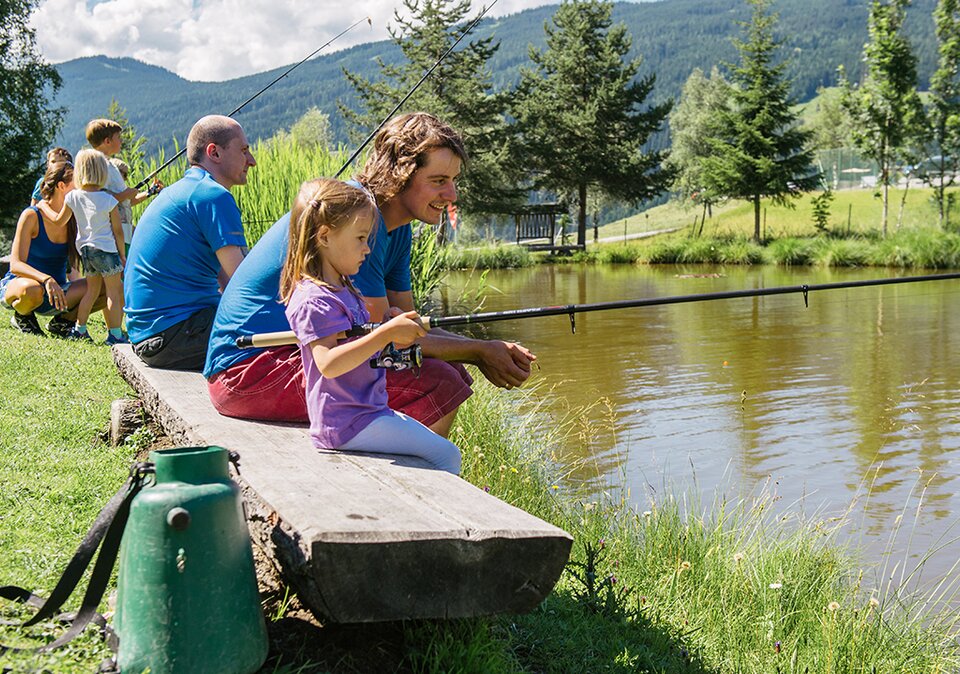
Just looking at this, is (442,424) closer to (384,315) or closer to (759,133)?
(384,315)

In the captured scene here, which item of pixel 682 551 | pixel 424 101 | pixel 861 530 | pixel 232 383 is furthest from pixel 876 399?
pixel 424 101

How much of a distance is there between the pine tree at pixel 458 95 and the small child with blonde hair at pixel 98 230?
30.4m

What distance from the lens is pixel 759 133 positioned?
35.3 meters

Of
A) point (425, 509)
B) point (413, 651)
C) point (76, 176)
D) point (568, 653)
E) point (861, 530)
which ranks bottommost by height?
point (861, 530)

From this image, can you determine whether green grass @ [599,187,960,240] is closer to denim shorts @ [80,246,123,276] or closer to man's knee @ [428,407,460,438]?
denim shorts @ [80,246,123,276]

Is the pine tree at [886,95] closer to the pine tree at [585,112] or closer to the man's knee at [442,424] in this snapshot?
the pine tree at [585,112]

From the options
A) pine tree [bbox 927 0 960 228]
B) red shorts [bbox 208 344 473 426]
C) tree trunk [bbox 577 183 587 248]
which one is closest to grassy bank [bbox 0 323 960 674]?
red shorts [bbox 208 344 473 426]

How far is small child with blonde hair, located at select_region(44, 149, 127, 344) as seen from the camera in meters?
7.29

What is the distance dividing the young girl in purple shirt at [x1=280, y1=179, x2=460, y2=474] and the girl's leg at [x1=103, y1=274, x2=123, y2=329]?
4589 millimetres

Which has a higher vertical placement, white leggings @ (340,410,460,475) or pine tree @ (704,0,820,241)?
pine tree @ (704,0,820,241)

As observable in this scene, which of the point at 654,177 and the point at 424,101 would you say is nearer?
the point at 424,101

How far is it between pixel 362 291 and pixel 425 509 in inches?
51.7

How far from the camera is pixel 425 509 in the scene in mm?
2420

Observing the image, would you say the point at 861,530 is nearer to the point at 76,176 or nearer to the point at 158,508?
the point at 158,508
